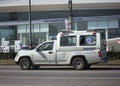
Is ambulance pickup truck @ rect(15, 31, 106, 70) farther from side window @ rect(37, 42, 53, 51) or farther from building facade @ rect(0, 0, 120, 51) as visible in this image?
building facade @ rect(0, 0, 120, 51)

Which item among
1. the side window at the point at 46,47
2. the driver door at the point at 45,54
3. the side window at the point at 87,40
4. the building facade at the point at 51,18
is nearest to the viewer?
the side window at the point at 87,40

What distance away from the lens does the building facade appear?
52.5 m

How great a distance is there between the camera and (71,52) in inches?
1001

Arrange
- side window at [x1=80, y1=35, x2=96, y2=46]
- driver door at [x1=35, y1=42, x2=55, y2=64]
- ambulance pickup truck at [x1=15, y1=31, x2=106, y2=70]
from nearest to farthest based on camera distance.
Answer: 1. ambulance pickup truck at [x1=15, y1=31, x2=106, y2=70]
2. side window at [x1=80, y1=35, x2=96, y2=46]
3. driver door at [x1=35, y1=42, x2=55, y2=64]

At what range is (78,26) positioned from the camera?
Answer: 53.2 meters

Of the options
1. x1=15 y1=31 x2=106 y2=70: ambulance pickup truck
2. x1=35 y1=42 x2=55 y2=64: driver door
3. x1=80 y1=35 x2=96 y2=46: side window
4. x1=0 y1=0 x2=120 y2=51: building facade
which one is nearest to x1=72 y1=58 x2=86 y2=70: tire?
x1=15 y1=31 x2=106 y2=70: ambulance pickup truck

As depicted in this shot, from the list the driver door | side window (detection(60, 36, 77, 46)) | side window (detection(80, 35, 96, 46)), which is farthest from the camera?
the driver door

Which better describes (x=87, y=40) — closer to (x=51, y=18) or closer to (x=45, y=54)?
(x=45, y=54)

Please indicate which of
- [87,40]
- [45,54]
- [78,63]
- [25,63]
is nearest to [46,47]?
[45,54]

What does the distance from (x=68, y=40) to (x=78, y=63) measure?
1589 millimetres

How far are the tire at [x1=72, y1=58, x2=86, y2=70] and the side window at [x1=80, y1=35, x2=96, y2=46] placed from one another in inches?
39.2

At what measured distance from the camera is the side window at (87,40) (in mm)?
25219

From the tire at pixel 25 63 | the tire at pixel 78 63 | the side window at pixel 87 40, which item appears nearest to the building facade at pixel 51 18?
the tire at pixel 25 63

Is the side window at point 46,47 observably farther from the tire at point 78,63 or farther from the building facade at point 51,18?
the building facade at point 51,18
